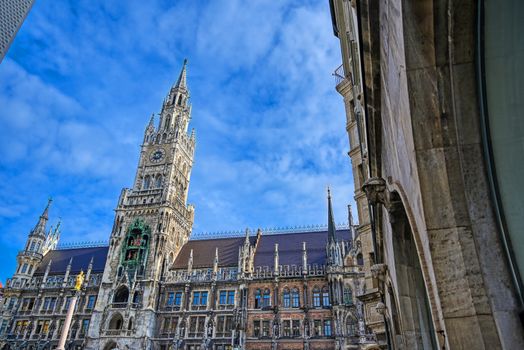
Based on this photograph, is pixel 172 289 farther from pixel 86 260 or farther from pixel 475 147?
pixel 475 147

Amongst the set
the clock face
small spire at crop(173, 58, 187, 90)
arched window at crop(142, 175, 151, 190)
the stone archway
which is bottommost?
the stone archway

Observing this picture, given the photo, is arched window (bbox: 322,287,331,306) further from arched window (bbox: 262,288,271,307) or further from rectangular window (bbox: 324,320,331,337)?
arched window (bbox: 262,288,271,307)

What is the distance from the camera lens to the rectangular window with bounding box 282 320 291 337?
3981 cm

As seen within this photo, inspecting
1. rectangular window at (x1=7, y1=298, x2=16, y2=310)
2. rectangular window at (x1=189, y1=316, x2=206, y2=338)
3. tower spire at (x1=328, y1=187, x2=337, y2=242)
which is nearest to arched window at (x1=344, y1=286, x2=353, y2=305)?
tower spire at (x1=328, y1=187, x2=337, y2=242)

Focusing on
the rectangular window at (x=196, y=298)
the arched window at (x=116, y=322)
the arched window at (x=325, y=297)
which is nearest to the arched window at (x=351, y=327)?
the arched window at (x=325, y=297)

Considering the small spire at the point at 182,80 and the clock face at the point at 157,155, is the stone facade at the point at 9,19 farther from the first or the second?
the small spire at the point at 182,80

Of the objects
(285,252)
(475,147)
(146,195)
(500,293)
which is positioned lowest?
(500,293)

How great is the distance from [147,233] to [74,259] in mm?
18763

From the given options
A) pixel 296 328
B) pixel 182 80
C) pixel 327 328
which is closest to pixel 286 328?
pixel 296 328

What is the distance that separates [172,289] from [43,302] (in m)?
20.7

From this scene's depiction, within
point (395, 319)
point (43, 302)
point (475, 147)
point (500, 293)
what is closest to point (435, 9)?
point (475, 147)

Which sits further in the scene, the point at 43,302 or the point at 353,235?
the point at 43,302

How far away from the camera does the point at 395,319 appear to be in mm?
10320

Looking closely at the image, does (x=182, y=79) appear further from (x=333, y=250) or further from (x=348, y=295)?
(x=348, y=295)
